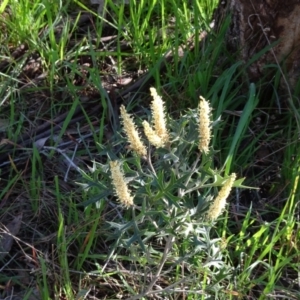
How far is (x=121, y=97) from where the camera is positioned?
2.89 metres

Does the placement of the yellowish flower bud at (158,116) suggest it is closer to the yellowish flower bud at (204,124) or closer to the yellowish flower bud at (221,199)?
the yellowish flower bud at (204,124)

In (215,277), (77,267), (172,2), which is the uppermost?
(172,2)

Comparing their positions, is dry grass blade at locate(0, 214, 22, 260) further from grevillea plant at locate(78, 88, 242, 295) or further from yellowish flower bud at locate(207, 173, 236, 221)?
yellowish flower bud at locate(207, 173, 236, 221)

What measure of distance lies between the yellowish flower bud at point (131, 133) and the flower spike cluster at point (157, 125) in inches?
1.4

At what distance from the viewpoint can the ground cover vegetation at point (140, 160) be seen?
1.98 meters

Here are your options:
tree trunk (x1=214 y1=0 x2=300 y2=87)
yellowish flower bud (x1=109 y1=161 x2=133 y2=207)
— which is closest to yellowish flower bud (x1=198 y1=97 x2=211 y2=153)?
yellowish flower bud (x1=109 y1=161 x2=133 y2=207)

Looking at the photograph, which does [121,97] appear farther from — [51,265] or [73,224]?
[51,265]

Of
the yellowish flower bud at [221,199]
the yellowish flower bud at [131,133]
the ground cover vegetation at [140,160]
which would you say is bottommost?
the ground cover vegetation at [140,160]

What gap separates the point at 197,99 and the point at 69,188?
0.60 metres

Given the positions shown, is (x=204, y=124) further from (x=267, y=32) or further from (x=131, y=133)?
(x=267, y=32)

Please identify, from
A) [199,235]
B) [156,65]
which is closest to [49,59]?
[156,65]

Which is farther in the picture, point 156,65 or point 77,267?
point 156,65

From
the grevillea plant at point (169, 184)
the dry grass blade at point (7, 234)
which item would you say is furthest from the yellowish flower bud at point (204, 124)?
the dry grass blade at point (7, 234)

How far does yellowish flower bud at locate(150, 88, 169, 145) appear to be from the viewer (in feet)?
5.76
